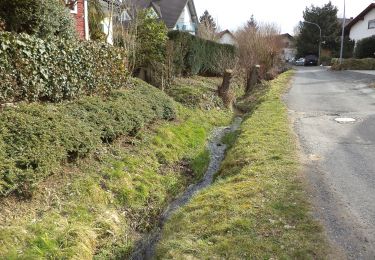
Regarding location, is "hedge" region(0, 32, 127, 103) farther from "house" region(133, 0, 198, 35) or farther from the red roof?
the red roof

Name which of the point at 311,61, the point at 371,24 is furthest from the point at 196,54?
the point at 311,61

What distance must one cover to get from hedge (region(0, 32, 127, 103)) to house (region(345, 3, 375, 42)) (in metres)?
39.2

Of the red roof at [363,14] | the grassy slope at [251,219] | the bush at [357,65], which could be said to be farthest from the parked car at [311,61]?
the grassy slope at [251,219]

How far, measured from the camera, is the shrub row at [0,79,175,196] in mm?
5332

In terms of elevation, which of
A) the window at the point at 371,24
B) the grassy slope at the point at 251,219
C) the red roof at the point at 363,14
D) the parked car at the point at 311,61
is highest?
the red roof at the point at 363,14

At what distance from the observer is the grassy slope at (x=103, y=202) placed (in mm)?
4781

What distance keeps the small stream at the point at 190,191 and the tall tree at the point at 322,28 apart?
44.8 meters

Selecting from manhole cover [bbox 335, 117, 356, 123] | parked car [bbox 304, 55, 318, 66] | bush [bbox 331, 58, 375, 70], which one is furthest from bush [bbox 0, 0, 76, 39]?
parked car [bbox 304, 55, 318, 66]

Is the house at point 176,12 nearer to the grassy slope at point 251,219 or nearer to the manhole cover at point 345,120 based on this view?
the manhole cover at point 345,120

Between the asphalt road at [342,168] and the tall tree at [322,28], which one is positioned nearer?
the asphalt road at [342,168]

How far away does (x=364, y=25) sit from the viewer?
43219 millimetres

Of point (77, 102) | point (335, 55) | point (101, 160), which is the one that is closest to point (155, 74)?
point (77, 102)

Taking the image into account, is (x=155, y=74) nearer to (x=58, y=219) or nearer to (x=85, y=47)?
(x=85, y=47)

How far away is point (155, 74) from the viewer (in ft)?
54.9
